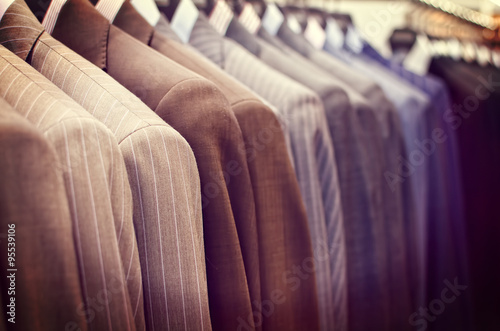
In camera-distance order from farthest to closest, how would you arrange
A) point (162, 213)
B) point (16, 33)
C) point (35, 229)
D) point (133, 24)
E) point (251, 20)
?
point (251, 20), point (133, 24), point (16, 33), point (162, 213), point (35, 229)

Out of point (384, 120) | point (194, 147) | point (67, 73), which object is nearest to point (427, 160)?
point (384, 120)

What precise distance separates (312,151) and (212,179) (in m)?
0.26

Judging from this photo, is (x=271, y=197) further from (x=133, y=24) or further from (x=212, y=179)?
(x=133, y=24)

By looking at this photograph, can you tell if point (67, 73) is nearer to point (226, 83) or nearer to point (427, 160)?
point (226, 83)

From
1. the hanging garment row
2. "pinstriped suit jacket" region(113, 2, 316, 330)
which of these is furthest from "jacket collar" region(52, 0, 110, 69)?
"pinstriped suit jacket" region(113, 2, 316, 330)

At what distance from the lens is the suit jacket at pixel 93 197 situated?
0.46 m

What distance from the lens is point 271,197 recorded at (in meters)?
0.71

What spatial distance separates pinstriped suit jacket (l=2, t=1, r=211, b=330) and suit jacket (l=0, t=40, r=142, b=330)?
1.7 inches

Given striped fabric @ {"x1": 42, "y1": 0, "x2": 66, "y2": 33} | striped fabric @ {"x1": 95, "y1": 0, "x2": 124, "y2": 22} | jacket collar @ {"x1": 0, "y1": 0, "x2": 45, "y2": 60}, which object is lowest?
jacket collar @ {"x1": 0, "y1": 0, "x2": 45, "y2": 60}

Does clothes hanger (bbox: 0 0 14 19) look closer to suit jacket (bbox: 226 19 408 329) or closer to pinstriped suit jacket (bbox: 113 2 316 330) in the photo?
pinstriped suit jacket (bbox: 113 2 316 330)

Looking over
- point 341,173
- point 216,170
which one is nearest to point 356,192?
point 341,173

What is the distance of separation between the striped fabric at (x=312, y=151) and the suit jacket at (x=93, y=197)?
390mm

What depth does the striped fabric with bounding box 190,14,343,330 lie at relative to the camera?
0.81m

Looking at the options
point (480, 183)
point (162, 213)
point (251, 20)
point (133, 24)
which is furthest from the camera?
point (480, 183)
